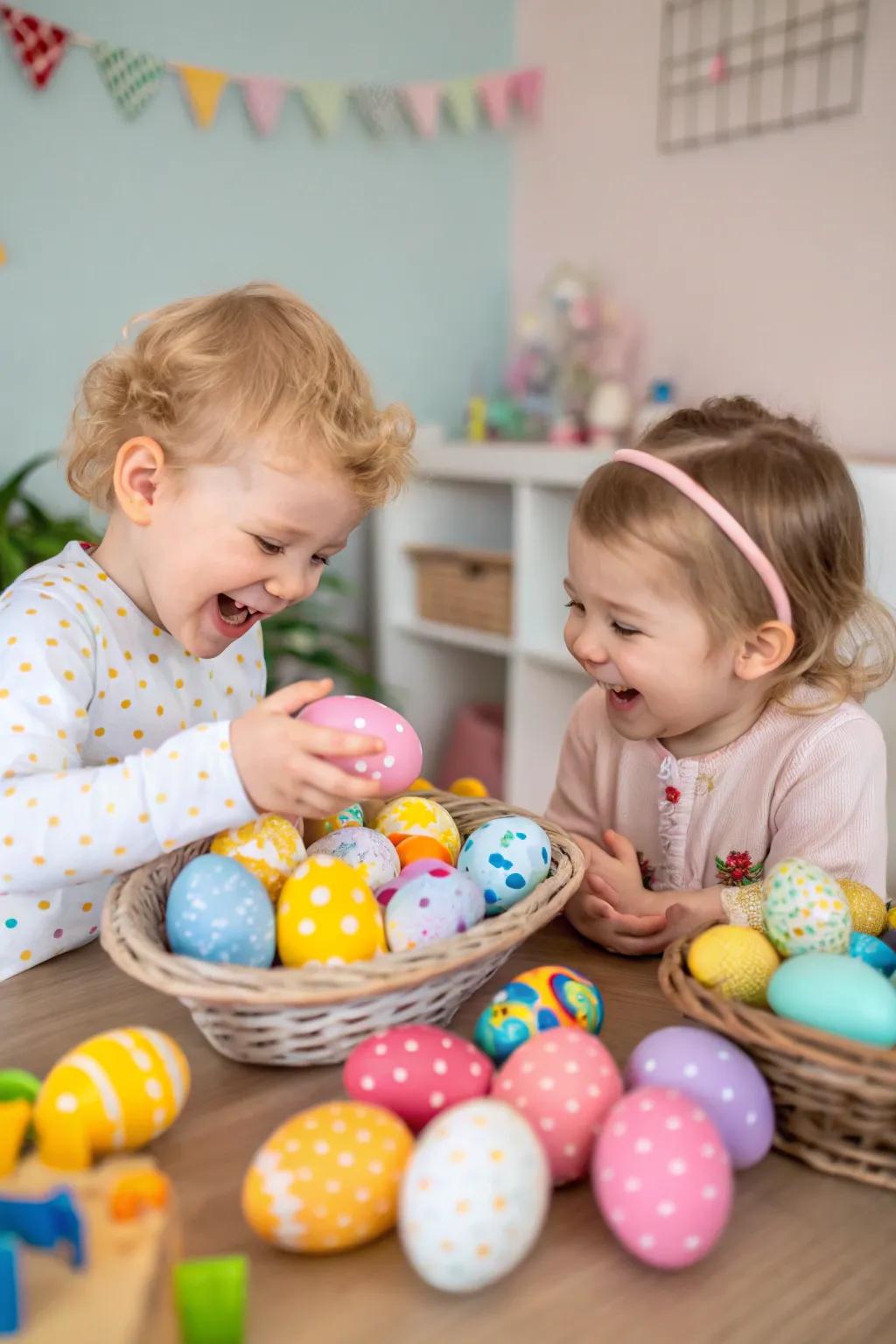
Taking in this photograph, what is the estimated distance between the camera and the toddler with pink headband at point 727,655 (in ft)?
3.61

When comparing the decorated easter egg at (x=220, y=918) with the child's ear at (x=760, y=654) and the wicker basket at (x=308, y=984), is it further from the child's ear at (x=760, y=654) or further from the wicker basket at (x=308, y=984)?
the child's ear at (x=760, y=654)

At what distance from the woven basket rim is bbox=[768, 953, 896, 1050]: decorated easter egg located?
0.18 meters

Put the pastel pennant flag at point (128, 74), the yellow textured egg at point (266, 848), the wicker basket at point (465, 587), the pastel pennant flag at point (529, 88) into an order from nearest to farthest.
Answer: the yellow textured egg at point (266, 848)
the pastel pennant flag at point (128, 74)
the wicker basket at point (465, 587)
the pastel pennant flag at point (529, 88)

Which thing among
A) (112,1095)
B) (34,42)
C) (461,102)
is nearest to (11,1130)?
(112,1095)

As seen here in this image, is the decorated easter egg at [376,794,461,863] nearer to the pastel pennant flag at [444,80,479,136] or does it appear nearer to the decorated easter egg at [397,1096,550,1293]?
the decorated easter egg at [397,1096,550,1293]

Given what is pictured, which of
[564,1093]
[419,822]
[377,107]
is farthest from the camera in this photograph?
[377,107]

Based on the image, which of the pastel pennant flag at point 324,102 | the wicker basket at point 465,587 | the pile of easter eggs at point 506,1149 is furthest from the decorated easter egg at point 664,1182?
the pastel pennant flag at point 324,102

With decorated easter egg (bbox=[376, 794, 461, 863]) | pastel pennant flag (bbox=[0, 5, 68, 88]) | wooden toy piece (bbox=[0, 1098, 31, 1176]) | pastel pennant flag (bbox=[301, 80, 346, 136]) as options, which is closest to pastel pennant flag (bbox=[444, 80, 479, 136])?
pastel pennant flag (bbox=[301, 80, 346, 136])

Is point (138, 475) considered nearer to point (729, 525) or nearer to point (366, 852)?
point (366, 852)

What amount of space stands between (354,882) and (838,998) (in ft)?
1.10

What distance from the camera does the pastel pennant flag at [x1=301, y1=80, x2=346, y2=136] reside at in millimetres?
2803

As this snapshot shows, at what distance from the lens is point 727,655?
3.77ft

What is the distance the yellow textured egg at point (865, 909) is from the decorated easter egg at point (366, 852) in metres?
0.37

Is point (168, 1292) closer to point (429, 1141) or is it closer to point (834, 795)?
point (429, 1141)
